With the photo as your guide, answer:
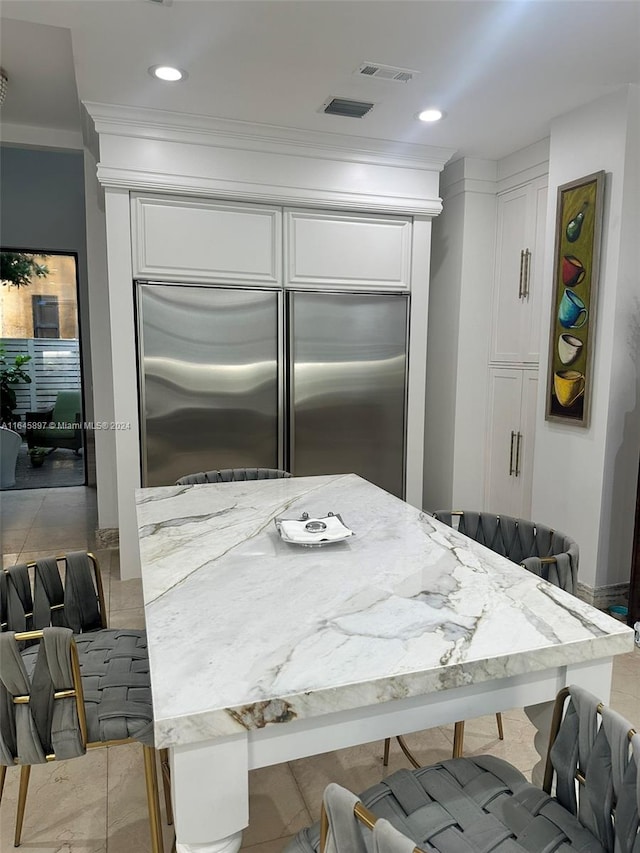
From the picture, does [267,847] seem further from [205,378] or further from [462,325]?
[462,325]

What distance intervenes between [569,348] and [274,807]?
260 centimetres

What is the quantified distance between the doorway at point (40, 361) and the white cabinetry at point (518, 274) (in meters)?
4.00

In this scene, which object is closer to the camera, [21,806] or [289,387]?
[21,806]

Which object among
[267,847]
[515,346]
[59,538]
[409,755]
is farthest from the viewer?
[59,538]

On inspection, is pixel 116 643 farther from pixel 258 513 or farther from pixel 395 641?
pixel 395 641

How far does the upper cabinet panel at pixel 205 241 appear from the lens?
3379 millimetres

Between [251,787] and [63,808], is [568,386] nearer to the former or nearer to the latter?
[251,787]

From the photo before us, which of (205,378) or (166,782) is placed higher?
(205,378)

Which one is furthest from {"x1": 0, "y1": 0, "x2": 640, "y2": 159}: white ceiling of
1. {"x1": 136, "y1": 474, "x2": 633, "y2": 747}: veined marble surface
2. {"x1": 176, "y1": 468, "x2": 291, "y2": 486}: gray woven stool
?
{"x1": 136, "y1": 474, "x2": 633, "y2": 747}: veined marble surface

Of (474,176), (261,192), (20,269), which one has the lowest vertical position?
(20,269)

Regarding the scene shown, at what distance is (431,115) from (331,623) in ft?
9.74

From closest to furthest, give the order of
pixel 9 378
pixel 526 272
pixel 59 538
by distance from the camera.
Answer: pixel 526 272 < pixel 59 538 < pixel 9 378

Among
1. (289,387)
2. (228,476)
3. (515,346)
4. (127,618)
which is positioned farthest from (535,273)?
(127,618)

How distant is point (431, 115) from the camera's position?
3.26 metres
